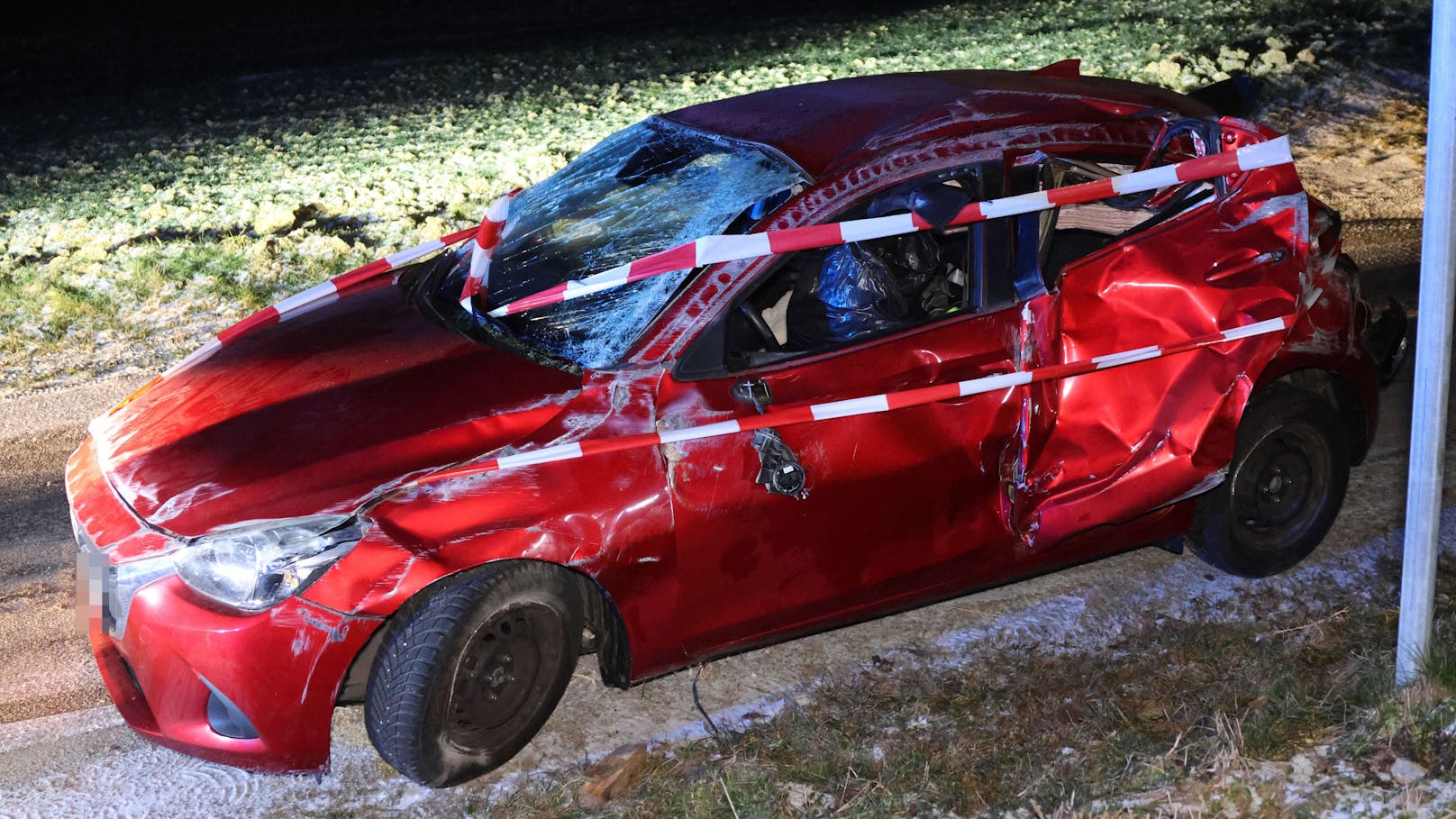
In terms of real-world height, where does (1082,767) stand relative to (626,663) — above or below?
below

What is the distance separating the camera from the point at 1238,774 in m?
3.78

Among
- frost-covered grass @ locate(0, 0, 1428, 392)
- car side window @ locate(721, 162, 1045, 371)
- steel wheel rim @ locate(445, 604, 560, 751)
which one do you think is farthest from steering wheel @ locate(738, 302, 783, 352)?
frost-covered grass @ locate(0, 0, 1428, 392)

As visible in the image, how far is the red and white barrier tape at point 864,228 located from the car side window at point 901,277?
9 cm

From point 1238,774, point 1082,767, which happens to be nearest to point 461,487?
point 1082,767

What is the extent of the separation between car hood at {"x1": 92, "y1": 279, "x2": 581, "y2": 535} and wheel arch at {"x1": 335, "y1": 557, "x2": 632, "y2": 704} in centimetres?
29

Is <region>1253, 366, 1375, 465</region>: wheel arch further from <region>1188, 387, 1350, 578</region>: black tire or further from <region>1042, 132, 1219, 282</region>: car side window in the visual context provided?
<region>1042, 132, 1219, 282</region>: car side window

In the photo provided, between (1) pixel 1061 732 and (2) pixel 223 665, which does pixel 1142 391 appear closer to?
(1) pixel 1061 732

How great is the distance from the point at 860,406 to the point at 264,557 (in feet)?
5.49

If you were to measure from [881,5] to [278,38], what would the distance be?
619cm

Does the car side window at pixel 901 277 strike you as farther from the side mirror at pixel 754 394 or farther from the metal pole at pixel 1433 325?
the metal pole at pixel 1433 325

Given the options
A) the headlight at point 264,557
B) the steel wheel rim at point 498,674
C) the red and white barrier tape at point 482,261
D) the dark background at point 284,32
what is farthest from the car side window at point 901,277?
the dark background at point 284,32

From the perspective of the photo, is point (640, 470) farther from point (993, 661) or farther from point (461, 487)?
point (993, 661)

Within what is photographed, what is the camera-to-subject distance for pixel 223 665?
139 inches

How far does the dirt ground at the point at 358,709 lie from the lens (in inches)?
159
